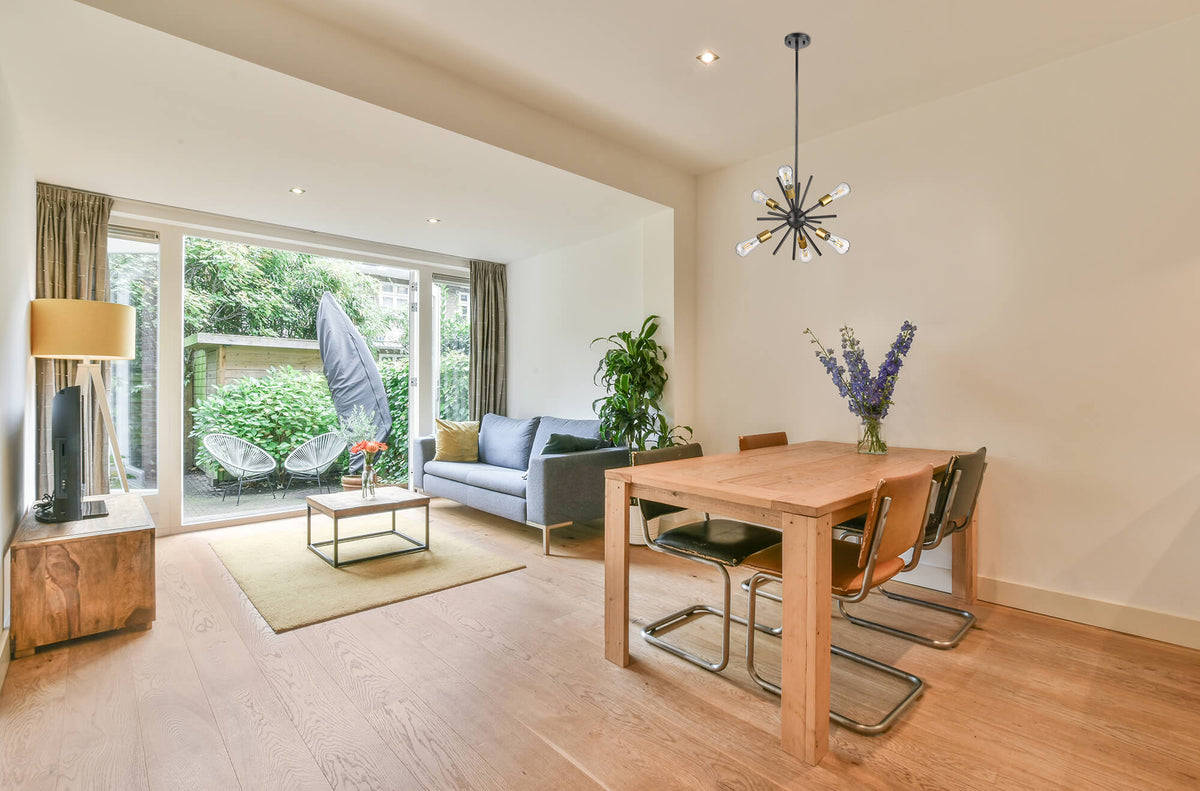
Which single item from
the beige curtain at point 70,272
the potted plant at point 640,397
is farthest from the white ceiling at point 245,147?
the potted plant at point 640,397

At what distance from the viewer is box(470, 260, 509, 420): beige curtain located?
5988 mm

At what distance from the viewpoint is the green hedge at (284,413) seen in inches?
194

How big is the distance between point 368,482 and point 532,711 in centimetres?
233

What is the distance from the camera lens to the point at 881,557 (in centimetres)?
192

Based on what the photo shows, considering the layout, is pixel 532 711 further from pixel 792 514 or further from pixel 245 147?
pixel 245 147

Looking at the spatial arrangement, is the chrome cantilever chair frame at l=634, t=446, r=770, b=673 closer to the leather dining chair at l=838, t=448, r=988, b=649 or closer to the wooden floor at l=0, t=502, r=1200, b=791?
the wooden floor at l=0, t=502, r=1200, b=791

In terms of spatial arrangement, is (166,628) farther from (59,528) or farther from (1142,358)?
(1142,358)

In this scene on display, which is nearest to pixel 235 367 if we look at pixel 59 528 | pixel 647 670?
pixel 59 528

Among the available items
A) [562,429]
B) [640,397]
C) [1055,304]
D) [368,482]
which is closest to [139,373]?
[368,482]

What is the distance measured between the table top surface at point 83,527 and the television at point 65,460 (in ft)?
0.19

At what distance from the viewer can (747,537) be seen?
2.46 m

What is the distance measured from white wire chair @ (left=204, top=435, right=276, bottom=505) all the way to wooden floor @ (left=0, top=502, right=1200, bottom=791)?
2357 mm

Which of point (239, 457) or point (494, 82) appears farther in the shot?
point (239, 457)

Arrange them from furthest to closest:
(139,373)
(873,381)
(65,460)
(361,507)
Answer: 1. (139,373)
2. (361,507)
3. (873,381)
4. (65,460)
